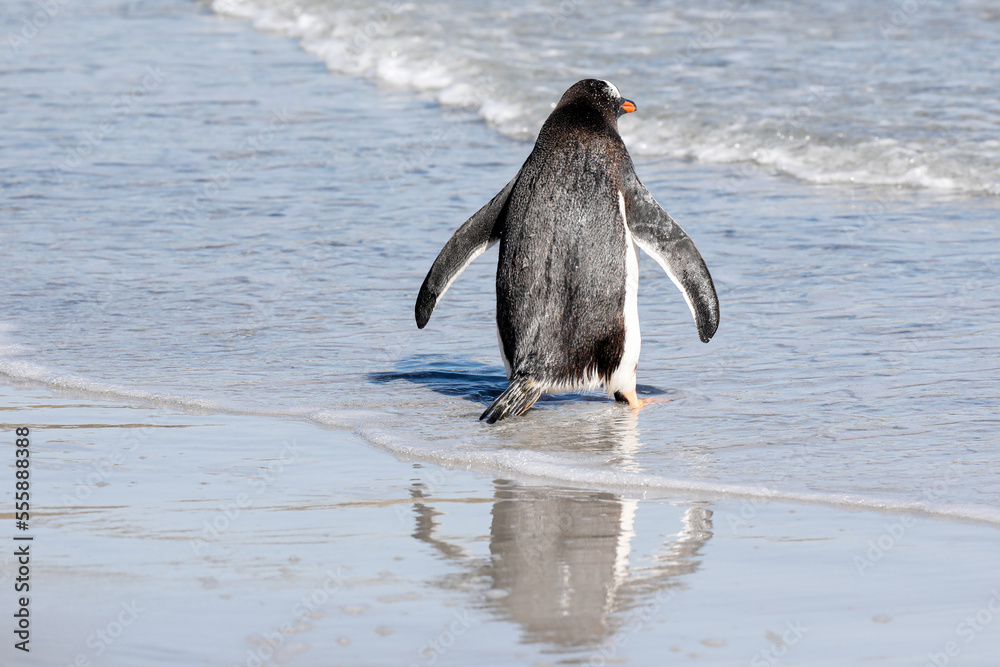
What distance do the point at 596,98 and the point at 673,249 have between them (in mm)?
626

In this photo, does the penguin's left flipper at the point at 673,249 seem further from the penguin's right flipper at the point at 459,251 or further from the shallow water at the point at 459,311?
the penguin's right flipper at the point at 459,251

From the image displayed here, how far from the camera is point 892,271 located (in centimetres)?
597

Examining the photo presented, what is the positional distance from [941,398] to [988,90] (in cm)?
633

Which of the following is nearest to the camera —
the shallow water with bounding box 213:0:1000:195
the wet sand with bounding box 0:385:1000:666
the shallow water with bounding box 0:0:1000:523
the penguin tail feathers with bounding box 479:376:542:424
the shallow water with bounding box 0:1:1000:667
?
the wet sand with bounding box 0:385:1000:666

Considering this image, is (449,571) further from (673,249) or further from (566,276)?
(673,249)

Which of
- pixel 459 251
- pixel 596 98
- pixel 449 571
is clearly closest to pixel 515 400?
pixel 459 251

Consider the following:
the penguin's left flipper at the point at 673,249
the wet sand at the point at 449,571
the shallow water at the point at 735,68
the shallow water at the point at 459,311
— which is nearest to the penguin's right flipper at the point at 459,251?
the shallow water at the point at 459,311

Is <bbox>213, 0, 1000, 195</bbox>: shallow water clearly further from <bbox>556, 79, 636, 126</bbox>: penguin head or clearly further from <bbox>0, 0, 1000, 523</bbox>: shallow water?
<bbox>556, 79, 636, 126</bbox>: penguin head

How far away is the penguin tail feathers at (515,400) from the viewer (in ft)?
14.1

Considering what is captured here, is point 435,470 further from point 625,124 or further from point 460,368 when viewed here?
point 625,124

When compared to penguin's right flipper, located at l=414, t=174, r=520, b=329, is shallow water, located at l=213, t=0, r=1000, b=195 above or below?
above

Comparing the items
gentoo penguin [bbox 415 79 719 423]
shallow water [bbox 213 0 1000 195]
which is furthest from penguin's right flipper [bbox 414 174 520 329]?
shallow water [bbox 213 0 1000 195]

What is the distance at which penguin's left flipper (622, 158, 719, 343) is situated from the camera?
14.9ft

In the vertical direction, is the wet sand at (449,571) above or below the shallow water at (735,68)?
below
